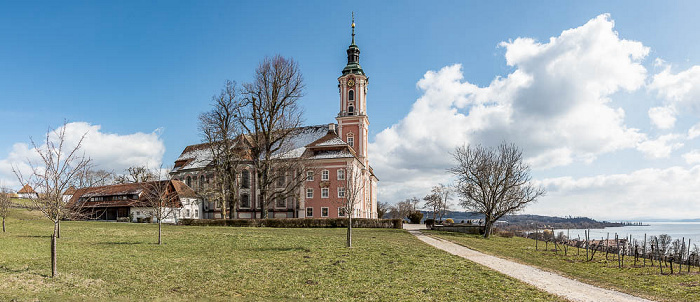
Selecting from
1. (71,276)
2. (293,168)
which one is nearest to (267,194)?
(293,168)

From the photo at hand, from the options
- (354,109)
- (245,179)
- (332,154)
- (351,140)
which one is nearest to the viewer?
(332,154)

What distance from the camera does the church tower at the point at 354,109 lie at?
59062 millimetres

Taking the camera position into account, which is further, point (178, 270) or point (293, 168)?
point (293, 168)

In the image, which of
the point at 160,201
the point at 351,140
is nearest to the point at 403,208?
the point at 351,140

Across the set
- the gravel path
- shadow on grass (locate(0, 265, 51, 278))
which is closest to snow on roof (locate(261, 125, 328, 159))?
the gravel path

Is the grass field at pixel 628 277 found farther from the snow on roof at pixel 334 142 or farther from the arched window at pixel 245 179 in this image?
the arched window at pixel 245 179

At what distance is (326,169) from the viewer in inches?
2135

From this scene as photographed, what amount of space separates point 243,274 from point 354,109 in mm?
46557

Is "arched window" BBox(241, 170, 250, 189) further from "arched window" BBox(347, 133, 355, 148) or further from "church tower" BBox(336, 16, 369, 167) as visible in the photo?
"arched window" BBox(347, 133, 355, 148)

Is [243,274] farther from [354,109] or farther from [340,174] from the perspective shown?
[354,109]

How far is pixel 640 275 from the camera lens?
58.1 feet

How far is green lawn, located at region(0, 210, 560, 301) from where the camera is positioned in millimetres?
12273

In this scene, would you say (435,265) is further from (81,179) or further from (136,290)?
(81,179)

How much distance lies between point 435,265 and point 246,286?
24.6ft
